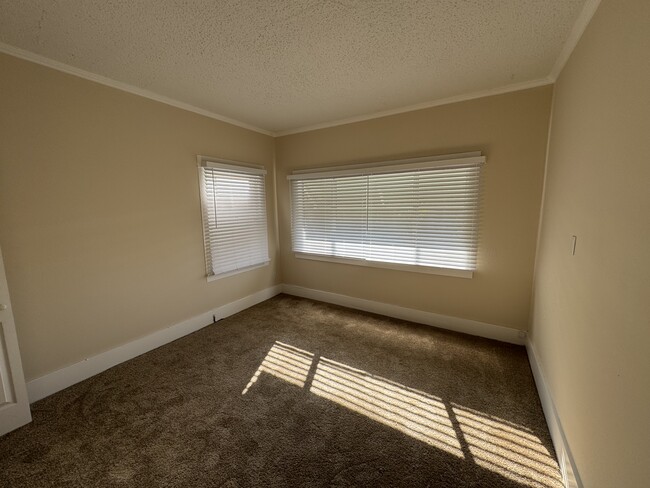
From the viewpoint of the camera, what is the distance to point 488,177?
2707 mm

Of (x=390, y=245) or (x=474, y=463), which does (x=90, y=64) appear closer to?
(x=390, y=245)

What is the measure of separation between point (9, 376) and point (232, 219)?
2.27 meters

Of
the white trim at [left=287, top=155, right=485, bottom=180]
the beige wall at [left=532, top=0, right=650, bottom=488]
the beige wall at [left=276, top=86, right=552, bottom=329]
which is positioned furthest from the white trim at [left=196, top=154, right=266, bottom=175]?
the beige wall at [left=532, top=0, right=650, bottom=488]

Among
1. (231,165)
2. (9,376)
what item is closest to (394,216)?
(231,165)

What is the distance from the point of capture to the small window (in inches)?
127

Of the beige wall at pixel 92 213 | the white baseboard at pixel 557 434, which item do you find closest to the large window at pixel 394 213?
the white baseboard at pixel 557 434

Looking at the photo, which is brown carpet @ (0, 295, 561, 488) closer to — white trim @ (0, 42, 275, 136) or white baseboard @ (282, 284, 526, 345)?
white baseboard @ (282, 284, 526, 345)

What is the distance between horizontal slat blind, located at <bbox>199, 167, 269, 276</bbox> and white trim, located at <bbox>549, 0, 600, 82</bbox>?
325 cm

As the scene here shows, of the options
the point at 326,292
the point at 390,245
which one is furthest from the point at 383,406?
the point at 326,292

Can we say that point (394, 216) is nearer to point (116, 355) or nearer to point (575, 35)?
point (575, 35)

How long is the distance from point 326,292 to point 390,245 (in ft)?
4.05

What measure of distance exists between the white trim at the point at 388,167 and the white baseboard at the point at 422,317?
5.44ft

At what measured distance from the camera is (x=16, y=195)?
193 centimetres

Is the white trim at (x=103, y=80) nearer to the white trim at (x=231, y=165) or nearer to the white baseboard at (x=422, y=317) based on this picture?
the white trim at (x=231, y=165)
